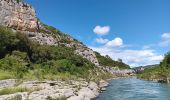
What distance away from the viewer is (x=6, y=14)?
147 m

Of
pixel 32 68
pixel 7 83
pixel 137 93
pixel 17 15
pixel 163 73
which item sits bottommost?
pixel 137 93

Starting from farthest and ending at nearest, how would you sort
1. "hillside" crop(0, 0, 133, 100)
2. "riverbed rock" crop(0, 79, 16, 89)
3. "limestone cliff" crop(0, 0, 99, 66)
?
1. "limestone cliff" crop(0, 0, 99, 66)
2. "riverbed rock" crop(0, 79, 16, 89)
3. "hillside" crop(0, 0, 133, 100)

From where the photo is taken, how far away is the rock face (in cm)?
14550

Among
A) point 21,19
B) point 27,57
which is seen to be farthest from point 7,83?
point 21,19

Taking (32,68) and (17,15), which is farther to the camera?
(17,15)

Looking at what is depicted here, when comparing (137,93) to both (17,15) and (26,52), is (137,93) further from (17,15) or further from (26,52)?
(17,15)

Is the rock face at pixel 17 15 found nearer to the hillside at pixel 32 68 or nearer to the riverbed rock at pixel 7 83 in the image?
the hillside at pixel 32 68

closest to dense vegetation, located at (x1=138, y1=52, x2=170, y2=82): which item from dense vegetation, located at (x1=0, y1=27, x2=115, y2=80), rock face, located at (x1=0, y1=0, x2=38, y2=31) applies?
dense vegetation, located at (x1=0, y1=27, x2=115, y2=80)

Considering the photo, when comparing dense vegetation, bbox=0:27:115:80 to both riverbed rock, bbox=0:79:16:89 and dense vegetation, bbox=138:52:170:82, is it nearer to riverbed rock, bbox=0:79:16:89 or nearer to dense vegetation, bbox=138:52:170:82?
riverbed rock, bbox=0:79:16:89

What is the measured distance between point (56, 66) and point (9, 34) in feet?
56.5

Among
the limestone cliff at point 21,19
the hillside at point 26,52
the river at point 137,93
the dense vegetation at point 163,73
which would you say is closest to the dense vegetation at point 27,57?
the hillside at point 26,52

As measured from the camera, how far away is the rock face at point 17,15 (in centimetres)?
14550

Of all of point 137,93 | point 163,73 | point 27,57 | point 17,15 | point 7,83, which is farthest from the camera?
point 17,15

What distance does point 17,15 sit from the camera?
15362 cm
